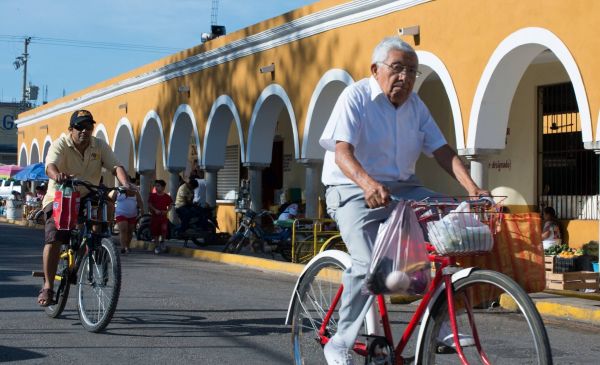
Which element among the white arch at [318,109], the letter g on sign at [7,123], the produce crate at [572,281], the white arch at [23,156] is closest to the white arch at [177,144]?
the white arch at [318,109]

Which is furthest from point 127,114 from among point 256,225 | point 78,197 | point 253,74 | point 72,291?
point 78,197

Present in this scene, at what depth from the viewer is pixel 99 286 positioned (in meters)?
7.56

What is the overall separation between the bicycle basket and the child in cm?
1558

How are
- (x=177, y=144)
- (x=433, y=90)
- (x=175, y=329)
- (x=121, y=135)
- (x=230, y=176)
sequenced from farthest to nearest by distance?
(x=121, y=135) < (x=230, y=176) < (x=177, y=144) < (x=433, y=90) < (x=175, y=329)

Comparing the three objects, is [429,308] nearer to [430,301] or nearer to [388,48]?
[430,301]

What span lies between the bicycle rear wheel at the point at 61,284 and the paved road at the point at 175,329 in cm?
12

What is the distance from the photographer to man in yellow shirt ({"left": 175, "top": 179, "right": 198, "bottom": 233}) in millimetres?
20828

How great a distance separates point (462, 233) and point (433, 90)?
16.7 metres

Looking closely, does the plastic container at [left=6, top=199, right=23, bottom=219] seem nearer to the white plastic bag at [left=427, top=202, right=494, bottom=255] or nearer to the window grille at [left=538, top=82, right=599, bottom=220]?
the window grille at [left=538, top=82, right=599, bottom=220]

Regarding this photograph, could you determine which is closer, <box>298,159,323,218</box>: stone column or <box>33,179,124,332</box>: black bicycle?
<box>33,179,124,332</box>: black bicycle

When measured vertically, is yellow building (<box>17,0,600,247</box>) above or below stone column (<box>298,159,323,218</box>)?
above

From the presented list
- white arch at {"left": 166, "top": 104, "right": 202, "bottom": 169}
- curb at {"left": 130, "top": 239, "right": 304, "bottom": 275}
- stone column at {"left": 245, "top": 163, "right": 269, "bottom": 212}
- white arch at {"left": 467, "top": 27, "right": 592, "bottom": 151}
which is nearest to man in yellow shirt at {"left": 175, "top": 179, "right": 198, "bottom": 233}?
curb at {"left": 130, "top": 239, "right": 304, "bottom": 275}

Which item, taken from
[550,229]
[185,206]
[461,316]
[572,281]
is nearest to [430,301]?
[461,316]

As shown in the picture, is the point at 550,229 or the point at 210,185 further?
the point at 210,185
